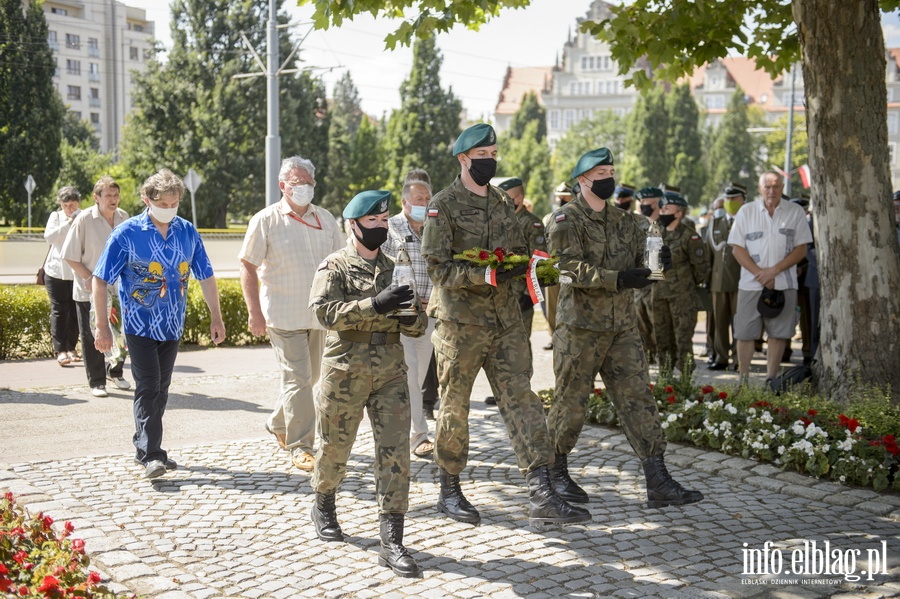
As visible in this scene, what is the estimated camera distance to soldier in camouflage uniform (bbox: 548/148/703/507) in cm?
616

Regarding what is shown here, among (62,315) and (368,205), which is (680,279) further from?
(62,315)

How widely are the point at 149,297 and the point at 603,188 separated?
Answer: 3251 mm

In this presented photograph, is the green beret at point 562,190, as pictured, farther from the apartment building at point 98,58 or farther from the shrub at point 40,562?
the apartment building at point 98,58

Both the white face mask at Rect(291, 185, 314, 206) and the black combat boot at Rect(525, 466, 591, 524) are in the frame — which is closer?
the black combat boot at Rect(525, 466, 591, 524)

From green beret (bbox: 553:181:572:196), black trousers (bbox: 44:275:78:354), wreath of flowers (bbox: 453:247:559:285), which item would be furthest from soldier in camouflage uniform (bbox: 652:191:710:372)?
black trousers (bbox: 44:275:78:354)

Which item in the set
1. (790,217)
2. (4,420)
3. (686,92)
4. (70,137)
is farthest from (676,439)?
(686,92)

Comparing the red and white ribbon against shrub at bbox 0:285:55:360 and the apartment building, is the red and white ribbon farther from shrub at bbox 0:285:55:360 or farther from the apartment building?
the apartment building

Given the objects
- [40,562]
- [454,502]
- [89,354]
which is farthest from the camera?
[89,354]

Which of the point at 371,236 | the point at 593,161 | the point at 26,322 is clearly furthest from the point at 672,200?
the point at 26,322

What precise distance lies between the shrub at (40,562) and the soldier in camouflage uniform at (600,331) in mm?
2991

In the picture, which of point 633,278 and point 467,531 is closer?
point 467,531

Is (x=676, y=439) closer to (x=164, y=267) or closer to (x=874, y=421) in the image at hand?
(x=874, y=421)

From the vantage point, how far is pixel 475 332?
582cm

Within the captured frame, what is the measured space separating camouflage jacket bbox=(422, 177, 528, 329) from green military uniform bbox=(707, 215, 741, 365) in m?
6.84
